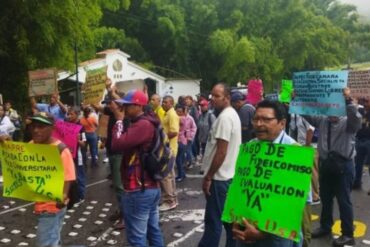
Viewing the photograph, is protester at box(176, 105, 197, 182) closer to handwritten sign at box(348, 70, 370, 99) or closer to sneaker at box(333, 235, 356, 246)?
handwritten sign at box(348, 70, 370, 99)

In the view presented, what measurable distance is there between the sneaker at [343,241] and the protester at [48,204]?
10.7 ft

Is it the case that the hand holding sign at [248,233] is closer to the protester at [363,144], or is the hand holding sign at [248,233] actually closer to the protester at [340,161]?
the protester at [340,161]

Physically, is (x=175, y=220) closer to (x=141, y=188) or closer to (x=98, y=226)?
(x=98, y=226)

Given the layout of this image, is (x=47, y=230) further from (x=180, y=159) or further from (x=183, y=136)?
(x=183, y=136)

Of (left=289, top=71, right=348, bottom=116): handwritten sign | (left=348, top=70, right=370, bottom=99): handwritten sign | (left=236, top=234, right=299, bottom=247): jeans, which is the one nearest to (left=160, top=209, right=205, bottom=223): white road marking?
(left=289, top=71, right=348, bottom=116): handwritten sign

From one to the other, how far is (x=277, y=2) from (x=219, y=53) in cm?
690

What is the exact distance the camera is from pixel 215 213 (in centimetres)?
474

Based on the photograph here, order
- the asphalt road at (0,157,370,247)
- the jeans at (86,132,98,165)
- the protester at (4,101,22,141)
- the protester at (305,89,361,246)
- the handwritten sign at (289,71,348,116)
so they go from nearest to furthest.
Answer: the handwritten sign at (289,71,348,116)
the protester at (305,89,361,246)
the asphalt road at (0,157,370,247)
the jeans at (86,132,98,165)
the protester at (4,101,22,141)

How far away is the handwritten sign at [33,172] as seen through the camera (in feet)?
12.5

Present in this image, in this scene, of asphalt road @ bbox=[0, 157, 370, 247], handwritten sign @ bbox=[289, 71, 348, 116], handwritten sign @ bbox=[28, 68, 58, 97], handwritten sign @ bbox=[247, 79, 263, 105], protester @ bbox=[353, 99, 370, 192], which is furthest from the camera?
handwritten sign @ bbox=[247, 79, 263, 105]

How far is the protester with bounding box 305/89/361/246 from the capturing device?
550 centimetres

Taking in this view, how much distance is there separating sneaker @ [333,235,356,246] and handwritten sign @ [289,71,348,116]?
1467 millimetres

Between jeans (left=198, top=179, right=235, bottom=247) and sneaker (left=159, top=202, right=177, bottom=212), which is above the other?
jeans (left=198, top=179, right=235, bottom=247)

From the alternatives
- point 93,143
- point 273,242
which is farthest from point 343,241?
point 93,143
